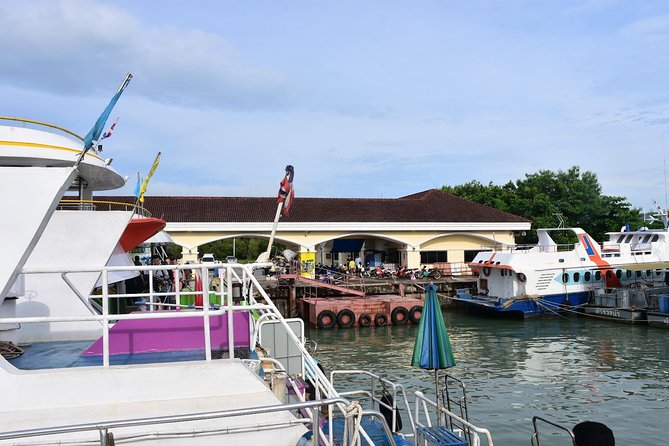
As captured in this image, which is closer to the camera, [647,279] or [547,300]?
[547,300]

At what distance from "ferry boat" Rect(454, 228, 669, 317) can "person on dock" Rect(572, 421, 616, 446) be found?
23673 mm

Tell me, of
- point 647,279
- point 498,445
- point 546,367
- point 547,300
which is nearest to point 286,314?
point 547,300

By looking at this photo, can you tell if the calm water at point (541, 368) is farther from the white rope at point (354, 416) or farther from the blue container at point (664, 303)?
the white rope at point (354, 416)

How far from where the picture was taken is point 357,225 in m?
39.6

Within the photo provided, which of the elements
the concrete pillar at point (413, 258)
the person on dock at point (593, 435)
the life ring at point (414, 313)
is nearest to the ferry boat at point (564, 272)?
the life ring at point (414, 313)

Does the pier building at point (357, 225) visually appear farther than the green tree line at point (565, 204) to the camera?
No

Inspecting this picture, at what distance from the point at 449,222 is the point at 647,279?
13.6 meters

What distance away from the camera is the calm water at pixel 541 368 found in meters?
12.6

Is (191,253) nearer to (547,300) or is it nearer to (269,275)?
(269,275)

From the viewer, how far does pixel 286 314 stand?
33062mm

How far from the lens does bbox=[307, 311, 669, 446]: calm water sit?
12.6 metres

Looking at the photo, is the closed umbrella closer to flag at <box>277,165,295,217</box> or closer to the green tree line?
flag at <box>277,165,295,217</box>

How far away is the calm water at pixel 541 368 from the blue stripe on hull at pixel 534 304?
0.78 m

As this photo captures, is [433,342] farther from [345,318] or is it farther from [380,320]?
[380,320]
